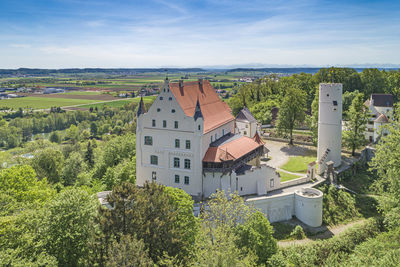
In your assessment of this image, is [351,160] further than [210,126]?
Yes

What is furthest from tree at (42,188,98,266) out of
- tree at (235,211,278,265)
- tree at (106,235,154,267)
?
tree at (235,211,278,265)

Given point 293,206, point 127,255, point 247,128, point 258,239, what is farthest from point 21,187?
point 247,128

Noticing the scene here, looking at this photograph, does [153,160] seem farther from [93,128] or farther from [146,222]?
[93,128]

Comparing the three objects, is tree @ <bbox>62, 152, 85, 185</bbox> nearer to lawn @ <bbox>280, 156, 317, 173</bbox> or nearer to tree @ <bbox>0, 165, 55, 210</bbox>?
tree @ <bbox>0, 165, 55, 210</bbox>

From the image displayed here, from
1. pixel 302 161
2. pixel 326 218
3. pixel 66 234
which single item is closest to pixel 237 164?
pixel 326 218

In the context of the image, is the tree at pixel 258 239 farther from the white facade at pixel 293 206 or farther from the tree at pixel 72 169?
the tree at pixel 72 169

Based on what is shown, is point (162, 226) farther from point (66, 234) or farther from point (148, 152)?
point (148, 152)
